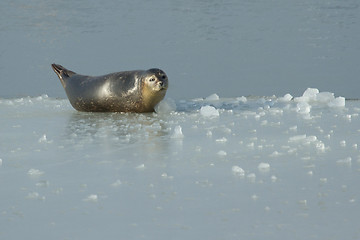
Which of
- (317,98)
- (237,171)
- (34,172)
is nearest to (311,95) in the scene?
(317,98)

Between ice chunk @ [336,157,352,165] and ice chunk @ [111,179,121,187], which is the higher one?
ice chunk @ [111,179,121,187]

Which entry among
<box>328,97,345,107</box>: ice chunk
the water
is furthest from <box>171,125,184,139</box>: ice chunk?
the water

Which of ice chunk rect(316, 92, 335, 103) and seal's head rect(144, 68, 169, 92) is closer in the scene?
seal's head rect(144, 68, 169, 92)

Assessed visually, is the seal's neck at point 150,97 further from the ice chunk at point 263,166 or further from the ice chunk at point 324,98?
the ice chunk at point 263,166

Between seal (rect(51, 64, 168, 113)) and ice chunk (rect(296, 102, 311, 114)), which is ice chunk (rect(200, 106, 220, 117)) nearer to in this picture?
seal (rect(51, 64, 168, 113))

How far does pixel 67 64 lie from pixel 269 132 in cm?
566

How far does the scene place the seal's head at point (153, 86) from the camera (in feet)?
20.9

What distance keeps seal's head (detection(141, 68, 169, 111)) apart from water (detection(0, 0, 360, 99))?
1490mm

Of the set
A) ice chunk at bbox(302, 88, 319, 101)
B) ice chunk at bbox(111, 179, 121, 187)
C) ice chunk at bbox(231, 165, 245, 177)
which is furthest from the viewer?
ice chunk at bbox(302, 88, 319, 101)

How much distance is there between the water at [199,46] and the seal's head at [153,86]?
149 centimetres

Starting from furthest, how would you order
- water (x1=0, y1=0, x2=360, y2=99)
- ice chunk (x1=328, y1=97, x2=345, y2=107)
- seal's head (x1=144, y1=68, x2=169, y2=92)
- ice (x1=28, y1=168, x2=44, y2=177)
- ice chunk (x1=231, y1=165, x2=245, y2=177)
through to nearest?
water (x1=0, y1=0, x2=360, y2=99) < ice chunk (x1=328, y1=97, x2=345, y2=107) < seal's head (x1=144, y1=68, x2=169, y2=92) < ice (x1=28, y1=168, x2=44, y2=177) < ice chunk (x1=231, y1=165, x2=245, y2=177)

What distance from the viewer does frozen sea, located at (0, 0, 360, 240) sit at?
317cm

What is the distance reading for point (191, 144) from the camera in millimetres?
4840

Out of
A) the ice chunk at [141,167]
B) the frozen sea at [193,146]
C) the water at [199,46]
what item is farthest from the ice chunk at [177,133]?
the water at [199,46]
